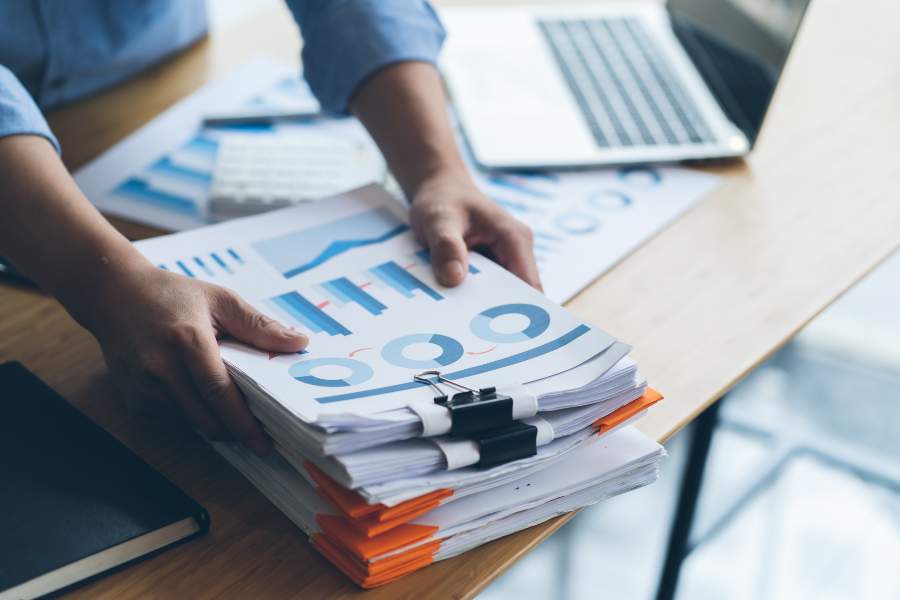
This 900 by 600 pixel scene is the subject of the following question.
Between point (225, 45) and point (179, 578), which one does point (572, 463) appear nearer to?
point (179, 578)

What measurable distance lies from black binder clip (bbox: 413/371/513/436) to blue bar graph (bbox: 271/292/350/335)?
128 millimetres

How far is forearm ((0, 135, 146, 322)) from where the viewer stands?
0.72 metres

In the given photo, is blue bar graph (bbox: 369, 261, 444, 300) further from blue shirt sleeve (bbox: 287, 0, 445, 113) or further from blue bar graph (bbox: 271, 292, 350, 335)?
blue shirt sleeve (bbox: 287, 0, 445, 113)

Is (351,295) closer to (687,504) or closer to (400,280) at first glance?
(400,280)

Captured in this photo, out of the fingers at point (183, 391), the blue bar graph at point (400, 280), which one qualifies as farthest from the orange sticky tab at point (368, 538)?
the blue bar graph at point (400, 280)

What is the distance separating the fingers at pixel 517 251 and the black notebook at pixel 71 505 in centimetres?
34

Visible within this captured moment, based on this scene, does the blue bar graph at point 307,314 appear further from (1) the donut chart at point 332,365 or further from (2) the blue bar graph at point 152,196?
(2) the blue bar graph at point 152,196

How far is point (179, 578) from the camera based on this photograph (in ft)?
1.99

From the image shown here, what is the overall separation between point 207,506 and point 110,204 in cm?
46

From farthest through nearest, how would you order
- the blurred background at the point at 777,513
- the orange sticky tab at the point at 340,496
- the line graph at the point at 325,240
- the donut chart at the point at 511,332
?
the blurred background at the point at 777,513
the line graph at the point at 325,240
the donut chart at the point at 511,332
the orange sticky tab at the point at 340,496

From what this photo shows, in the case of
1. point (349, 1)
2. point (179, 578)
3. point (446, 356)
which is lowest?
point (179, 578)

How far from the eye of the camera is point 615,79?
1238 millimetres

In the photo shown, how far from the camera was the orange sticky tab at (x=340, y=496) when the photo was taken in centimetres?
57

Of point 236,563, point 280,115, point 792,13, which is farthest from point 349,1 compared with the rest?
point 236,563
